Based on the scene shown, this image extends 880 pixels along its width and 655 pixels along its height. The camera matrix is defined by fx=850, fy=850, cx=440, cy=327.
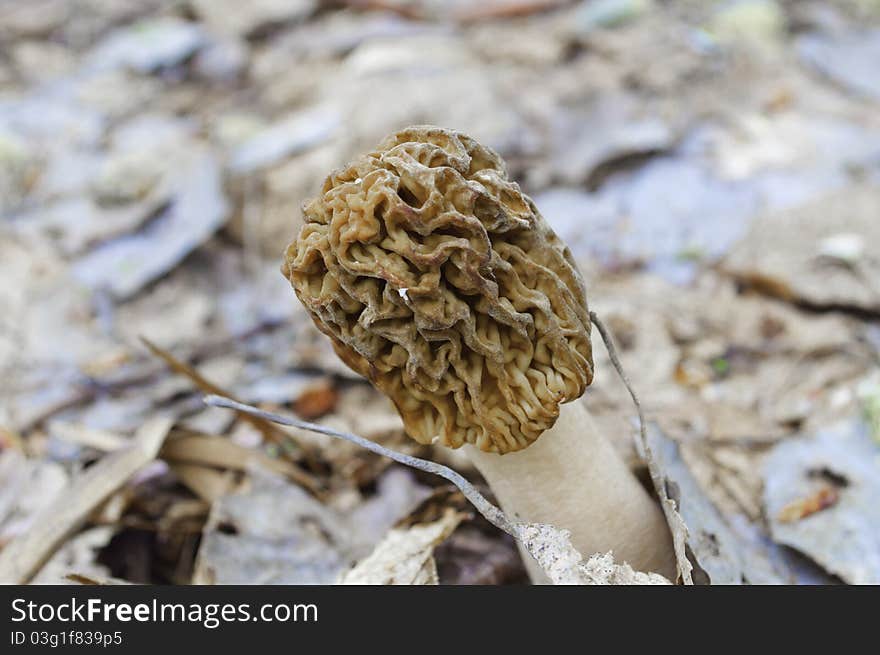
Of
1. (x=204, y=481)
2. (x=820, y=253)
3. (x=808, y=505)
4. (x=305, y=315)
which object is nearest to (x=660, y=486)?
(x=808, y=505)

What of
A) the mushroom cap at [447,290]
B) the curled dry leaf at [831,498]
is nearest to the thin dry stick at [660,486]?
the mushroom cap at [447,290]

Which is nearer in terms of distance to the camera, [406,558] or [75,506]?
[406,558]

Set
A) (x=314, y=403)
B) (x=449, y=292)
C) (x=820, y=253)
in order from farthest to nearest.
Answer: (x=820, y=253), (x=314, y=403), (x=449, y=292)

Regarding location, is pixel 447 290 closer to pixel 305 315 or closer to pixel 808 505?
pixel 808 505

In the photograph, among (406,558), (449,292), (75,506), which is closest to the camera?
(449,292)

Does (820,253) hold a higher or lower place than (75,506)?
lower

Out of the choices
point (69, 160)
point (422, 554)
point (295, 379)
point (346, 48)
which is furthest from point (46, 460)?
point (346, 48)
